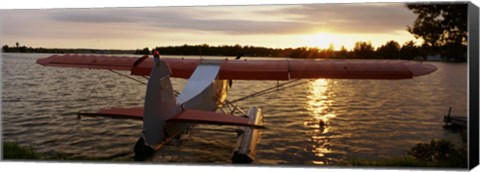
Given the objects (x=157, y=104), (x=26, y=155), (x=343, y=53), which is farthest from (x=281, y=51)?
(x=26, y=155)

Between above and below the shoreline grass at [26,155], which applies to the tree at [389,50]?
above

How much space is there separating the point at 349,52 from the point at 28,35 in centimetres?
557

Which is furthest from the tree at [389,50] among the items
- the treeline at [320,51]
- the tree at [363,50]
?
the tree at [363,50]

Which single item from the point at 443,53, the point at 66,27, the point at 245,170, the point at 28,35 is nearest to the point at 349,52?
the point at 443,53

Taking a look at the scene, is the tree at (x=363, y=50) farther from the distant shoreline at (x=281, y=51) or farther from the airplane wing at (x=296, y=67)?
the airplane wing at (x=296, y=67)

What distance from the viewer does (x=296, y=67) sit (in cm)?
850

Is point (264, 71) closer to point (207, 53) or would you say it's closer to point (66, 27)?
point (207, 53)

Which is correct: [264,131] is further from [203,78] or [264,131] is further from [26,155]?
[26,155]

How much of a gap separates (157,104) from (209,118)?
71 centimetres

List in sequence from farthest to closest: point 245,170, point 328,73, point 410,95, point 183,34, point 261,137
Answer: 1. point 410,95
2. point 261,137
3. point 328,73
4. point 183,34
5. point 245,170

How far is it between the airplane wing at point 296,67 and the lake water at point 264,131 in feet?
1.73

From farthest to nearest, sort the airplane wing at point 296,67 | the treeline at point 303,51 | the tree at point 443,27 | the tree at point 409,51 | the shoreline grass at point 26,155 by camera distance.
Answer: the airplane wing at point 296,67
the treeline at point 303,51
the tree at point 409,51
the shoreline grass at point 26,155
the tree at point 443,27

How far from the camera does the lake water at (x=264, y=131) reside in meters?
7.73

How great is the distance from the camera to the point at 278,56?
26.5ft
